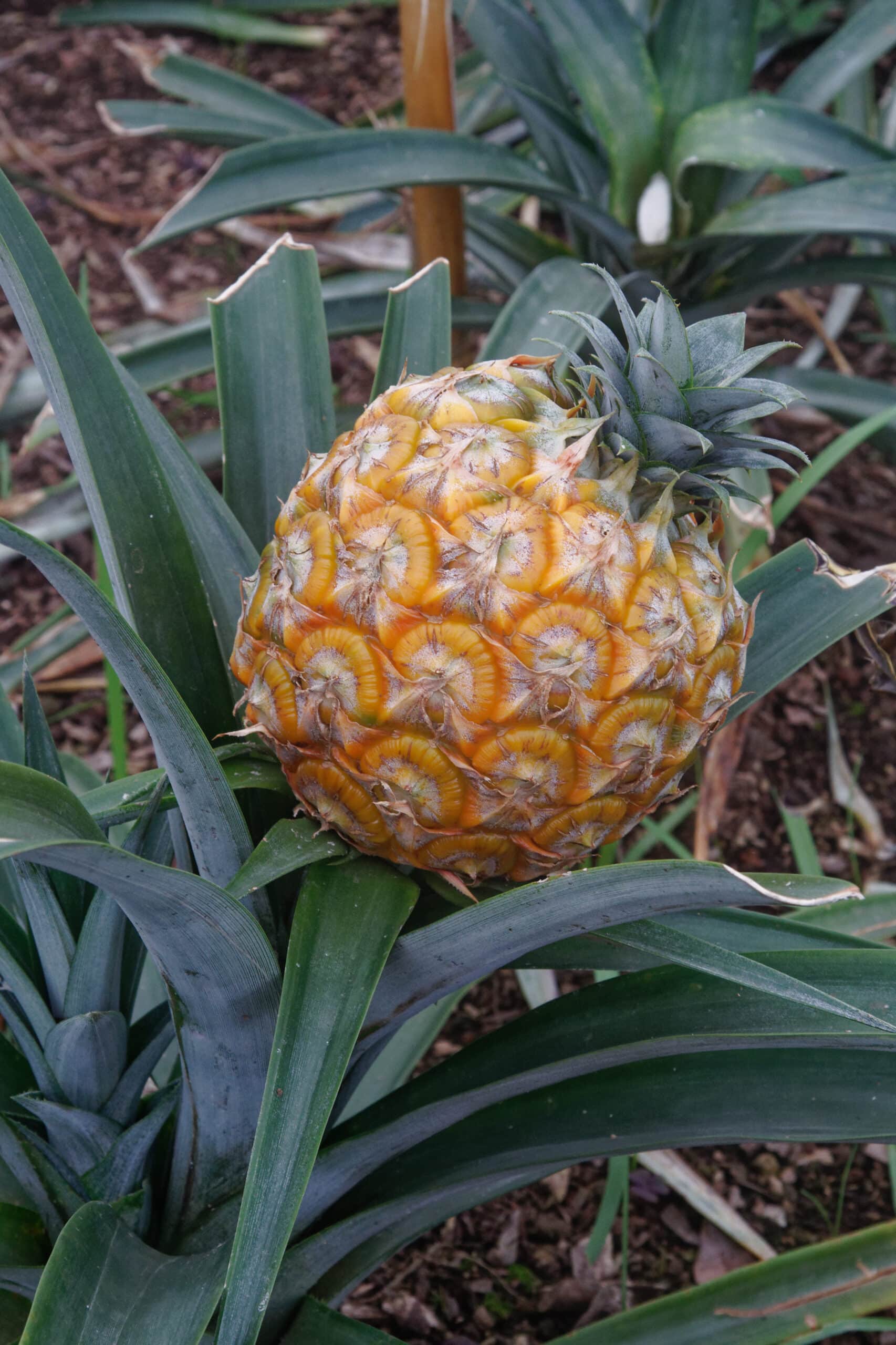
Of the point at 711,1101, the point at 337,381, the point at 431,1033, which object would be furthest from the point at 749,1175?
the point at 337,381

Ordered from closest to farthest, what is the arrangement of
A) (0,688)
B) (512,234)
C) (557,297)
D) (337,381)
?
(0,688), (557,297), (512,234), (337,381)

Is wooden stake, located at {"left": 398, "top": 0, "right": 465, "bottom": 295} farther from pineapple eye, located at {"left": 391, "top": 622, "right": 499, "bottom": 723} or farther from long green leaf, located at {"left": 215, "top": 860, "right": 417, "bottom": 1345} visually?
long green leaf, located at {"left": 215, "top": 860, "right": 417, "bottom": 1345}

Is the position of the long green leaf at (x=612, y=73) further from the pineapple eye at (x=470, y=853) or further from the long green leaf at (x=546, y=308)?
the pineapple eye at (x=470, y=853)

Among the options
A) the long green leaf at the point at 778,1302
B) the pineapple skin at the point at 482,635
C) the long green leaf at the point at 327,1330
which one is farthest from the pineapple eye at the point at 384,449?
the long green leaf at the point at 778,1302

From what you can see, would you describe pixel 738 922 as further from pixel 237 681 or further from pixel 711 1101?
pixel 237 681

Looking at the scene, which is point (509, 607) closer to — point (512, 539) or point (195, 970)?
point (512, 539)
